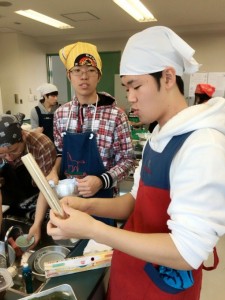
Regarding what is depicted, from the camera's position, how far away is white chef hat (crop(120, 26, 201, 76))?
2.13ft

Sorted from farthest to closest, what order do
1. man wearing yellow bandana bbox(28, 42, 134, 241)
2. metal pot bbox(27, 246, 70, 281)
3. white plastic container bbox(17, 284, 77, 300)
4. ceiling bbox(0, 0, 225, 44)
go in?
ceiling bbox(0, 0, 225, 44) < man wearing yellow bandana bbox(28, 42, 134, 241) < metal pot bbox(27, 246, 70, 281) < white plastic container bbox(17, 284, 77, 300)

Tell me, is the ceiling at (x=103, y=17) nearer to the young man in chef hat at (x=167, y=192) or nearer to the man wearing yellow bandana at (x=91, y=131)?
the man wearing yellow bandana at (x=91, y=131)

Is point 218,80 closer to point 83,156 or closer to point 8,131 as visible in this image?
point 83,156

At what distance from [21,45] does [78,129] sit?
4.79m

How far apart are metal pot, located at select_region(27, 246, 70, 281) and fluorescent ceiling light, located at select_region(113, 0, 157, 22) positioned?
3243mm

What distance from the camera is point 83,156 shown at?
1.41 metres

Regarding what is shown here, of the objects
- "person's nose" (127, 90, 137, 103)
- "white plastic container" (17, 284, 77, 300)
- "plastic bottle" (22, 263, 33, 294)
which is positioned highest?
"person's nose" (127, 90, 137, 103)

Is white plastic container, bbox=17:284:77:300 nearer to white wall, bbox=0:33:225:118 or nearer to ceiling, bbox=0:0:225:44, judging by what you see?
ceiling, bbox=0:0:225:44

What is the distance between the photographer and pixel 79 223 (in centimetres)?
62

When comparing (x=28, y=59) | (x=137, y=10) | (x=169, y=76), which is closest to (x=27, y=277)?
(x=169, y=76)

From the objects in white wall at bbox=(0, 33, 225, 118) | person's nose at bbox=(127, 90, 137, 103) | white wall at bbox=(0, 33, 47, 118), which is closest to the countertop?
person's nose at bbox=(127, 90, 137, 103)

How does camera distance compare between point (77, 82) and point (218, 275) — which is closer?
point (77, 82)

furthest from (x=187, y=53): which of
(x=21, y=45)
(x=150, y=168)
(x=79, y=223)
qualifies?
(x=21, y=45)

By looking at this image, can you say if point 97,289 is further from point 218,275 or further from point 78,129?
point 218,275
